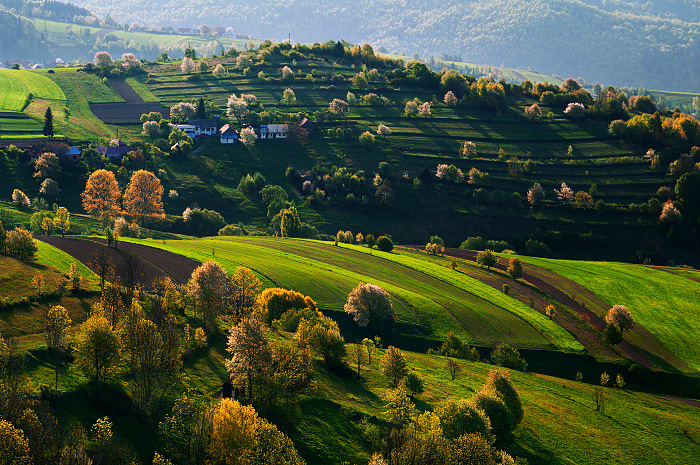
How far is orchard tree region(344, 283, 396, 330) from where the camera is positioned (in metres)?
85.6

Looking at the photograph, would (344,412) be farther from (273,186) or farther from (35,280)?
(273,186)

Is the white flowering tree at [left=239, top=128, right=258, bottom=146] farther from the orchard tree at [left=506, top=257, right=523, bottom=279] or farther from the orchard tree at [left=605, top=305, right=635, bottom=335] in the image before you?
the orchard tree at [left=605, top=305, right=635, bottom=335]

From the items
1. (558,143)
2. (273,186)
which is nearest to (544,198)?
(558,143)

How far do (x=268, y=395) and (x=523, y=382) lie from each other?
39.9 meters

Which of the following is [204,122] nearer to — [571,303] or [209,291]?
[209,291]

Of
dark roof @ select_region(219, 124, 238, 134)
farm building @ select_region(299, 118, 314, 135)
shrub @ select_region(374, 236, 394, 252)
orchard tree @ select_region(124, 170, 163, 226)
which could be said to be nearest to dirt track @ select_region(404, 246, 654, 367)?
shrub @ select_region(374, 236, 394, 252)

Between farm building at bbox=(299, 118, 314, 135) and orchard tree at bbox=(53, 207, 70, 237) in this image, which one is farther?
farm building at bbox=(299, 118, 314, 135)

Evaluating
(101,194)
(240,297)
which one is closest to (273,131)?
(101,194)

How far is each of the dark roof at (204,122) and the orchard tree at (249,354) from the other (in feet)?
489

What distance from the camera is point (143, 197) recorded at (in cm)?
13675

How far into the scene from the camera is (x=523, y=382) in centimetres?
7331

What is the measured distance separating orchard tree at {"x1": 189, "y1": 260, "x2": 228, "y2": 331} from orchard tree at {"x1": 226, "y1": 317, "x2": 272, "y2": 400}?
14.8 m

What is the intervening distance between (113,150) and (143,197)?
32589 mm

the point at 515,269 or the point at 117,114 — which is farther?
the point at 117,114
